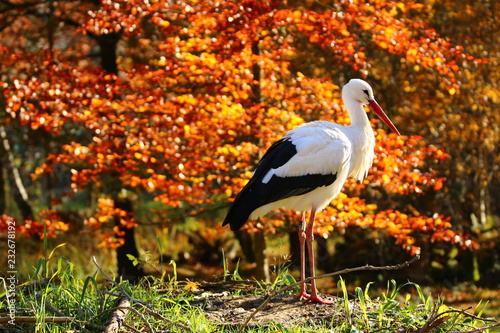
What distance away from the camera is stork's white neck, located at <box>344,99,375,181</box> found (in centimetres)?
537

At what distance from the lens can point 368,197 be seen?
9.56 m

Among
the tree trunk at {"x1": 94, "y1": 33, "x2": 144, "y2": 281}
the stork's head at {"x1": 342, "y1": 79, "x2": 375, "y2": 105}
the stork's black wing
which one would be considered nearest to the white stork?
the stork's black wing

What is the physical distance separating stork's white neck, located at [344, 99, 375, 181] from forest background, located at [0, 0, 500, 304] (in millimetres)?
846

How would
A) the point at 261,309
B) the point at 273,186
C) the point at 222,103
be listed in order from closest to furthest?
the point at 261,309 < the point at 273,186 < the point at 222,103

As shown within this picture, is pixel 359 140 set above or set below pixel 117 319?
above

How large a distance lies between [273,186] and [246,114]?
1.77 m

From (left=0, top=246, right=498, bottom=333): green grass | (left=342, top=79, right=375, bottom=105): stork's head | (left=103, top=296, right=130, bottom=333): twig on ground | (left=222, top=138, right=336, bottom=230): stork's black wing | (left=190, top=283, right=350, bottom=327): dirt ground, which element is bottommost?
(left=190, top=283, right=350, bottom=327): dirt ground

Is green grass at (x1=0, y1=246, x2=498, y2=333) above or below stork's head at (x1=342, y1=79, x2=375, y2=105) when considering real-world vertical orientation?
below

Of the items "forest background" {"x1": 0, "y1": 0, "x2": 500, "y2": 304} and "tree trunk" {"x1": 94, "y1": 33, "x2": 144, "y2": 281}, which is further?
"tree trunk" {"x1": 94, "y1": 33, "x2": 144, "y2": 281}

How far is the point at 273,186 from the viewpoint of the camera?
5.03 metres

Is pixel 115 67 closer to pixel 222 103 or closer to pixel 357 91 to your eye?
pixel 222 103

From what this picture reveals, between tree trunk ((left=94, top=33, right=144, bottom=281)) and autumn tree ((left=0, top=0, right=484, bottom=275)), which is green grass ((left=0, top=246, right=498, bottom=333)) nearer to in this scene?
autumn tree ((left=0, top=0, right=484, bottom=275))

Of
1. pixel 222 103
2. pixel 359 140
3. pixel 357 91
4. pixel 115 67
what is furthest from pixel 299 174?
pixel 115 67

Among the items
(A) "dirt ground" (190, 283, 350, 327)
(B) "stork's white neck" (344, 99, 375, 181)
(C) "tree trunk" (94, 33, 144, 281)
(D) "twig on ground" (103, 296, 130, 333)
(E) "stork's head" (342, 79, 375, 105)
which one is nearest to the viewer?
(D) "twig on ground" (103, 296, 130, 333)
